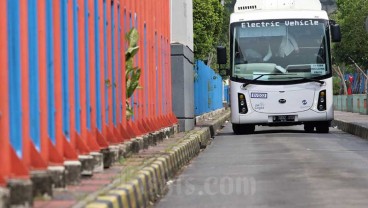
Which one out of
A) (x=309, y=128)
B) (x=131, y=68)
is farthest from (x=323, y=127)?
(x=131, y=68)

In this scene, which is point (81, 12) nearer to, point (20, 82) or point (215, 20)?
point (20, 82)

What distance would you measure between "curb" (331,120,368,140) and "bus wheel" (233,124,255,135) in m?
2.91

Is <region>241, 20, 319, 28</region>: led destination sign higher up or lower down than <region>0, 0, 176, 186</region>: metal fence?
higher up

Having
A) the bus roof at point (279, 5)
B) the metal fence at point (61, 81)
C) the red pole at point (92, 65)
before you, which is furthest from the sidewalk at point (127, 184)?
the bus roof at point (279, 5)

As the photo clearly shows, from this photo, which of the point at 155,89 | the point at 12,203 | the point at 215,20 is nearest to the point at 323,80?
the point at 155,89

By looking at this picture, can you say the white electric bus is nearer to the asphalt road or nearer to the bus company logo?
the bus company logo

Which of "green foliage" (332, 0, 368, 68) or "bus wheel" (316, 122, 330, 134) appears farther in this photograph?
"green foliage" (332, 0, 368, 68)

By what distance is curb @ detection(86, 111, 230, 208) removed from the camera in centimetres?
860

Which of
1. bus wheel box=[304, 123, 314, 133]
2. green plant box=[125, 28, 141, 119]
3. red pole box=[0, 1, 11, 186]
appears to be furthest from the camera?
bus wheel box=[304, 123, 314, 133]

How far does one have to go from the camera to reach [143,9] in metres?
20.0

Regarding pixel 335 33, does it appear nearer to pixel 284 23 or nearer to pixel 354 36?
pixel 284 23

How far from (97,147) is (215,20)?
200 feet

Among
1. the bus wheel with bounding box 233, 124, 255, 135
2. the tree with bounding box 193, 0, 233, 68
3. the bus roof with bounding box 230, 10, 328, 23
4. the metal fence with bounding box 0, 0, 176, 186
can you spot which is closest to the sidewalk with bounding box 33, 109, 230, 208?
the metal fence with bounding box 0, 0, 176, 186

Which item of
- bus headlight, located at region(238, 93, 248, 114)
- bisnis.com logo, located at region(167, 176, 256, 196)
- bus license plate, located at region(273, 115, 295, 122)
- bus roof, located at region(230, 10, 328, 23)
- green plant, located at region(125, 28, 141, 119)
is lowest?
bisnis.com logo, located at region(167, 176, 256, 196)
